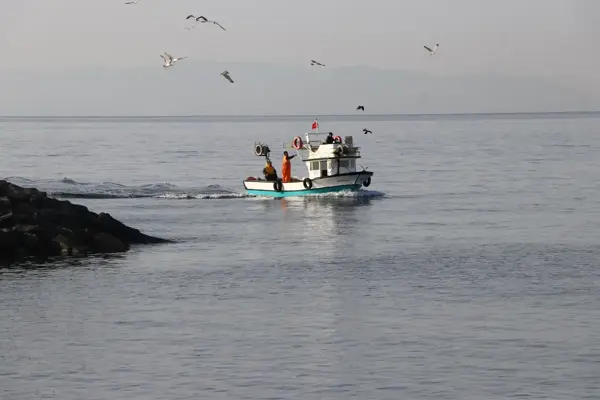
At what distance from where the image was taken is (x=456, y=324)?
2742 centimetres

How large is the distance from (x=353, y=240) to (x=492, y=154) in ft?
278

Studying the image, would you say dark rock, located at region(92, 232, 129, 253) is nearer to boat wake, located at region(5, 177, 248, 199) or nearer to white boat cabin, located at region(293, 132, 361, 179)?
white boat cabin, located at region(293, 132, 361, 179)

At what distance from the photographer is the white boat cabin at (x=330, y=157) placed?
65.8 metres

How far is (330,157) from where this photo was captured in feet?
215

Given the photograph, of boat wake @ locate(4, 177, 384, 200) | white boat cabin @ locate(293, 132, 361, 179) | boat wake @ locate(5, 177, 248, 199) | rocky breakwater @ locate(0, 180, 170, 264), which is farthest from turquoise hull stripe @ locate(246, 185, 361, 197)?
rocky breakwater @ locate(0, 180, 170, 264)

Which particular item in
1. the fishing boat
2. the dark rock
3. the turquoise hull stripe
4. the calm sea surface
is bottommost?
the calm sea surface

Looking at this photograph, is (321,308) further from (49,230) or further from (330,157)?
(330,157)

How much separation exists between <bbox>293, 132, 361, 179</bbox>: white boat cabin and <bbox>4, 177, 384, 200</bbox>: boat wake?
1345 mm

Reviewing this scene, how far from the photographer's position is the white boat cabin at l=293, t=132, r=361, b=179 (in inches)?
2589

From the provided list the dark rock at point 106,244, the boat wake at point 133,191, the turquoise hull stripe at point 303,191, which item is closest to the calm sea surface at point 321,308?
the dark rock at point 106,244

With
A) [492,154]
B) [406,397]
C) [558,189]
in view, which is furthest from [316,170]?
[492,154]

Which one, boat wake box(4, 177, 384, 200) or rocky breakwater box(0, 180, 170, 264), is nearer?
rocky breakwater box(0, 180, 170, 264)

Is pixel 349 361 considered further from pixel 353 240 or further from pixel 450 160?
pixel 450 160

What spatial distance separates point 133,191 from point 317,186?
13970 mm
